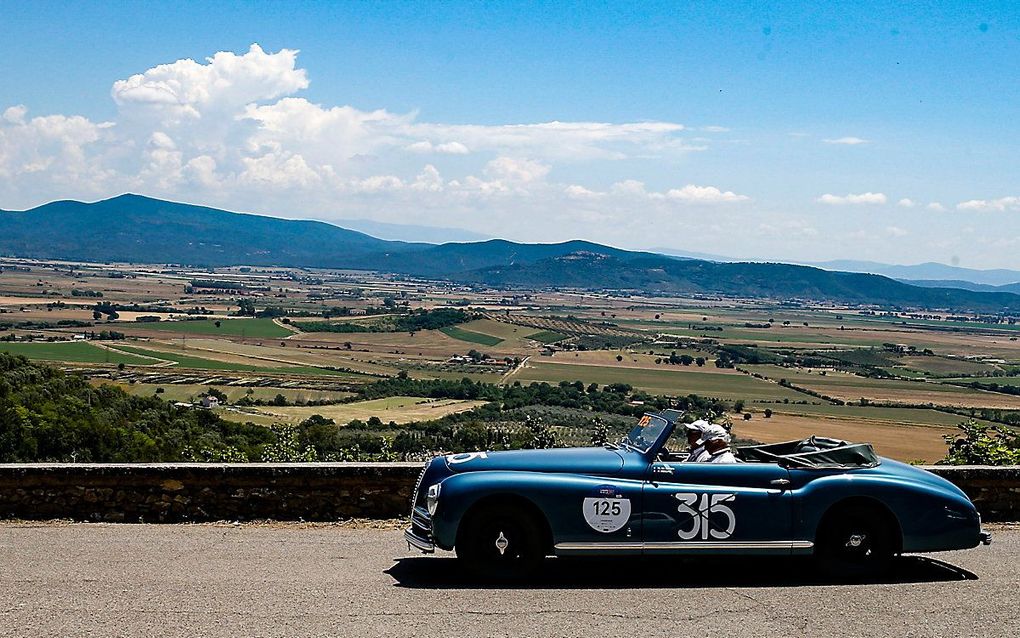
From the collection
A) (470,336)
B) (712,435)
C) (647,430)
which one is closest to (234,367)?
(470,336)

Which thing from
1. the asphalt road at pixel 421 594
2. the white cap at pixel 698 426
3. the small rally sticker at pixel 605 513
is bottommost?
the asphalt road at pixel 421 594

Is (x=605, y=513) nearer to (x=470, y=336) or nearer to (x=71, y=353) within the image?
(x=71, y=353)

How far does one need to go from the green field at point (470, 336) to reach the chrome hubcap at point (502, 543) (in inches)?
3298

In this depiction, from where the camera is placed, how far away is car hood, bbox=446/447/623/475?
8289 millimetres

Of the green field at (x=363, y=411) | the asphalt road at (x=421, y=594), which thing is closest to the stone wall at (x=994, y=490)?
the asphalt road at (x=421, y=594)

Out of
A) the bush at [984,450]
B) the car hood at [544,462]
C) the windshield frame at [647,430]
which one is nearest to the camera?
the car hood at [544,462]

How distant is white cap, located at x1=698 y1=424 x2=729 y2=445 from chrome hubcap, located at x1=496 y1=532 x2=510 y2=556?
75.1 inches

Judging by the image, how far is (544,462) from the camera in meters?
8.40

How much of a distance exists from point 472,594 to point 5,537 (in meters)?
4.64

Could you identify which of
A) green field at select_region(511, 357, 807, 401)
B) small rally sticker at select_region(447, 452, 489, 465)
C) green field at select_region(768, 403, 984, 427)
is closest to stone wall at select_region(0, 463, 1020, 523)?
small rally sticker at select_region(447, 452, 489, 465)

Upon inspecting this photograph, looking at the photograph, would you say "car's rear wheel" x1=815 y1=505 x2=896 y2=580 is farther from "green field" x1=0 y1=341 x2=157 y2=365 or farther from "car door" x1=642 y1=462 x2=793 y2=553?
"green field" x1=0 y1=341 x2=157 y2=365

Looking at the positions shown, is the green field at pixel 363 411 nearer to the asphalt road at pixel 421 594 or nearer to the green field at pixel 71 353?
the green field at pixel 71 353

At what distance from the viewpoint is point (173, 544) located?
9.21 metres

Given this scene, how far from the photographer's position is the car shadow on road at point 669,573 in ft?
26.6
